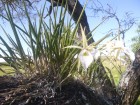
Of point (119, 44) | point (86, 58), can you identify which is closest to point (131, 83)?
point (119, 44)

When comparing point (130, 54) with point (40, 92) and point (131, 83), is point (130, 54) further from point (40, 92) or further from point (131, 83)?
point (131, 83)

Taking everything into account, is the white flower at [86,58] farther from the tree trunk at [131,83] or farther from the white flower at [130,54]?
the tree trunk at [131,83]

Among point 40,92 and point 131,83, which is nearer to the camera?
point 40,92

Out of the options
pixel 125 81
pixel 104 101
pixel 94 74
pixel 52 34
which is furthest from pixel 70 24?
pixel 125 81

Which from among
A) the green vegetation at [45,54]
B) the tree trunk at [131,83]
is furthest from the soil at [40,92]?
the tree trunk at [131,83]

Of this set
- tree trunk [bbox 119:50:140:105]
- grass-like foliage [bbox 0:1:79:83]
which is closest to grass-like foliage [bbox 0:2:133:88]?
grass-like foliage [bbox 0:1:79:83]
